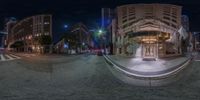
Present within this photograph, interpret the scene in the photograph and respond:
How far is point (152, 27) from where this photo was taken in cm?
397

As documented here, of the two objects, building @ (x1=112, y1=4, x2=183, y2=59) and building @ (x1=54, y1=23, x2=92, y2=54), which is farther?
building @ (x1=54, y1=23, x2=92, y2=54)

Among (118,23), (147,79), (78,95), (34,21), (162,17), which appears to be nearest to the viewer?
(78,95)

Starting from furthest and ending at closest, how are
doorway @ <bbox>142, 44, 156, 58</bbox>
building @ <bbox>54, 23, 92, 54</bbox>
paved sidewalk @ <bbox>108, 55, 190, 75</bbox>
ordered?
building @ <bbox>54, 23, 92, 54</bbox>, paved sidewalk @ <bbox>108, 55, 190, 75</bbox>, doorway @ <bbox>142, 44, 156, 58</bbox>

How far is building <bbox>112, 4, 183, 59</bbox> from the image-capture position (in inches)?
149

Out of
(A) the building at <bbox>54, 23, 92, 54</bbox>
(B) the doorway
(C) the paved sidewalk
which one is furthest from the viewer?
(A) the building at <bbox>54, 23, 92, 54</bbox>

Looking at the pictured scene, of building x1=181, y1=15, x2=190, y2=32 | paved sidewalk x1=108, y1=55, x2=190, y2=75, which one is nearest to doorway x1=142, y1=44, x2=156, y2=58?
paved sidewalk x1=108, y1=55, x2=190, y2=75

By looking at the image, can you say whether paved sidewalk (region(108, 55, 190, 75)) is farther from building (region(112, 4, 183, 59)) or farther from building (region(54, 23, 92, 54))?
building (region(54, 23, 92, 54))

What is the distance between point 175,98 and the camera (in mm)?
2498

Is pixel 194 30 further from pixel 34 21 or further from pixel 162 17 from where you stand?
pixel 34 21

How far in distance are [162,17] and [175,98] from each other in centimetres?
154

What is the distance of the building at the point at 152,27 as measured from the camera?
3.79 meters

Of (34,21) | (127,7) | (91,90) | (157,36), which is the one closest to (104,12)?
(127,7)

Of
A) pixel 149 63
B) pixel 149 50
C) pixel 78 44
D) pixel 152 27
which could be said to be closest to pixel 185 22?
pixel 152 27

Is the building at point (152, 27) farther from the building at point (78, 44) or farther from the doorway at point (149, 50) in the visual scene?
the building at point (78, 44)
